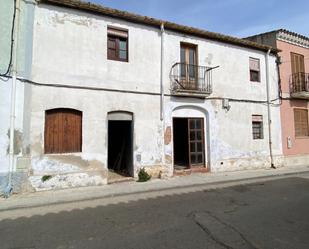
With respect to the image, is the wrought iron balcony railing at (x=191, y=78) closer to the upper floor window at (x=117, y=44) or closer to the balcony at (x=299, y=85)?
the upper floor window at (x=117, y=44)

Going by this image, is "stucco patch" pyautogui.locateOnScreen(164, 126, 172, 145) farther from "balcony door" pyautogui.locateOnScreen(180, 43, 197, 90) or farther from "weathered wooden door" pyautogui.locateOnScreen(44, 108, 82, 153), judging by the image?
"weathered wooden door" pyautogui.locateOnScreen(44, 108, 82, 153)

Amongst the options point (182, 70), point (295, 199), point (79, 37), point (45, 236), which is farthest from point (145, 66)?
point (45, 236)

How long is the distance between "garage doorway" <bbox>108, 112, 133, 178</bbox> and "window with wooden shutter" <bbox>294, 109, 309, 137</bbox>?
10.9 m

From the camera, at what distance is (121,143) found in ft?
41.9

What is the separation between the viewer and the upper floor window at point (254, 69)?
15.6 m

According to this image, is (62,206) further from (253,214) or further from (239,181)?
(239,181)

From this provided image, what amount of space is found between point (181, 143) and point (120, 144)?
11.8ft

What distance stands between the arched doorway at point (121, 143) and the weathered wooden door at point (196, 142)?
3114 millimetres

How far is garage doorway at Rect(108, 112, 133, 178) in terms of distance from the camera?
11.6 metres

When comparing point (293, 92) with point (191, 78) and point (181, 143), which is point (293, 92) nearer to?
point (191, 78)

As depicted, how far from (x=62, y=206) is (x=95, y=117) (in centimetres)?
386

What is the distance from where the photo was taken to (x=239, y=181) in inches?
463

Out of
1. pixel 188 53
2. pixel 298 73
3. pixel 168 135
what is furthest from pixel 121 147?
pixel 298 73

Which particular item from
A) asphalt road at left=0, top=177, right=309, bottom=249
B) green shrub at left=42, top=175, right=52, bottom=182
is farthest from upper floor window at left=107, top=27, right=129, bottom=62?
asphalt road at left=0, top=177, right=309, bottom=249
